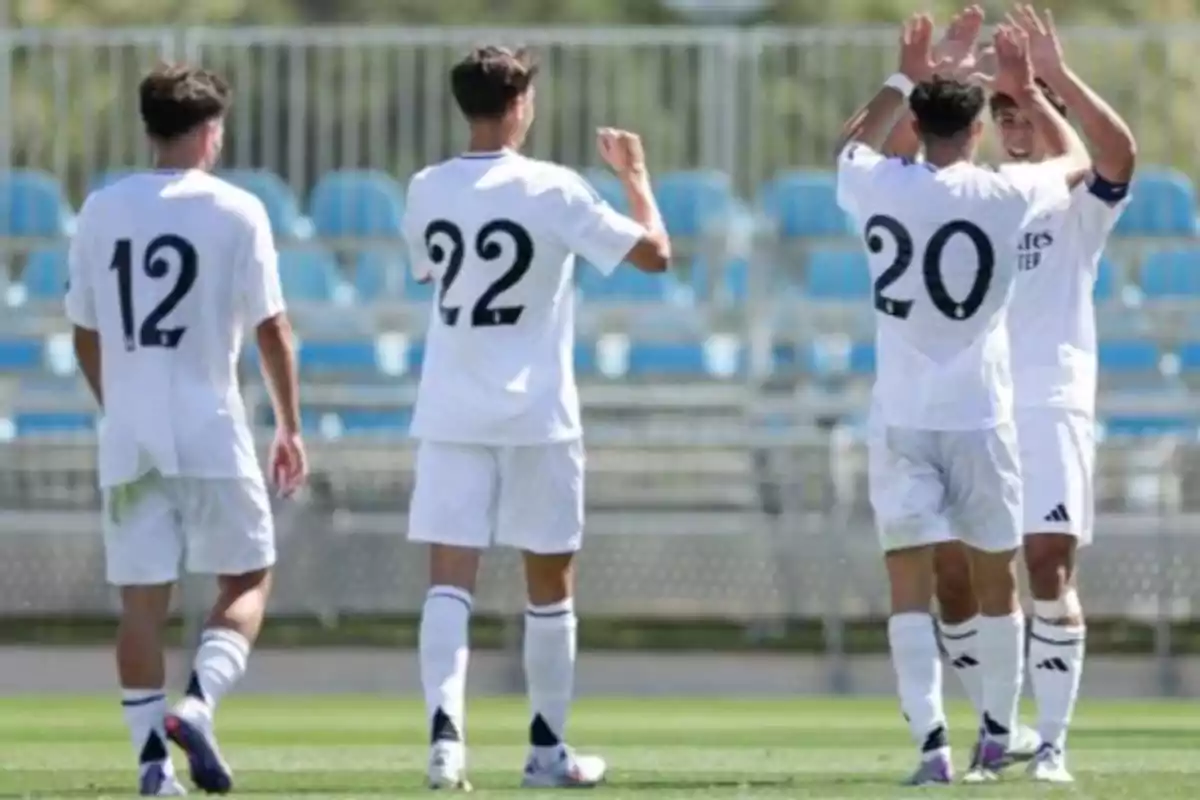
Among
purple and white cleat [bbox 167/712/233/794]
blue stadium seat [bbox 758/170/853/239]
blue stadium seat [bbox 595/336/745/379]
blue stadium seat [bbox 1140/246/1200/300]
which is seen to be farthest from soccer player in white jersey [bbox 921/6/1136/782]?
blue stadium seat [bbox 1140/246/1200/300]

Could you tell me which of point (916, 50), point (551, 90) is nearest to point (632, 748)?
point (916, 50)

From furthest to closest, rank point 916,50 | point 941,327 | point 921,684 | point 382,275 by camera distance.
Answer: point 382,275
point 916,50
point 941,327
point 921,684

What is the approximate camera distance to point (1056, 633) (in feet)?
37.6

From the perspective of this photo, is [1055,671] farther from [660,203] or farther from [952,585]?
[660,203]

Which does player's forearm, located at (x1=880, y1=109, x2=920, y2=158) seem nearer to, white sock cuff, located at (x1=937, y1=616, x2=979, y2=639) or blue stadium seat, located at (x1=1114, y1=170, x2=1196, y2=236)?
white sock cuff, located at (x1=937, y1=616, x2=979, y2=639)

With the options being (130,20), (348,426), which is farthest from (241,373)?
(130,20)

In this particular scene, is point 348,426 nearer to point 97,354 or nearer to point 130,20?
point 97,354

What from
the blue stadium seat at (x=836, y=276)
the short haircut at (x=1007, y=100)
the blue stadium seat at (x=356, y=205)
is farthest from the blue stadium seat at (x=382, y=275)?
the short haircut at (x=1007, y=100)

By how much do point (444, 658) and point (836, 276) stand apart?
427 inches

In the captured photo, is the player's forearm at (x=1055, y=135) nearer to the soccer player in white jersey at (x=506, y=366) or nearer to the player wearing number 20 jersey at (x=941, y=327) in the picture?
the player wearing number 20 jersey at (x=941, y=327)

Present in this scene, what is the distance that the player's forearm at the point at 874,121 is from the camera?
11.2 metres

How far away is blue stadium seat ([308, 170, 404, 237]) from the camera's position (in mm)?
21672

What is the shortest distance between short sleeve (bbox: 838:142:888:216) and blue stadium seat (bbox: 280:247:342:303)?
35.5 feet

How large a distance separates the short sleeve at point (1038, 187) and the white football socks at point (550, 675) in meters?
1.88
